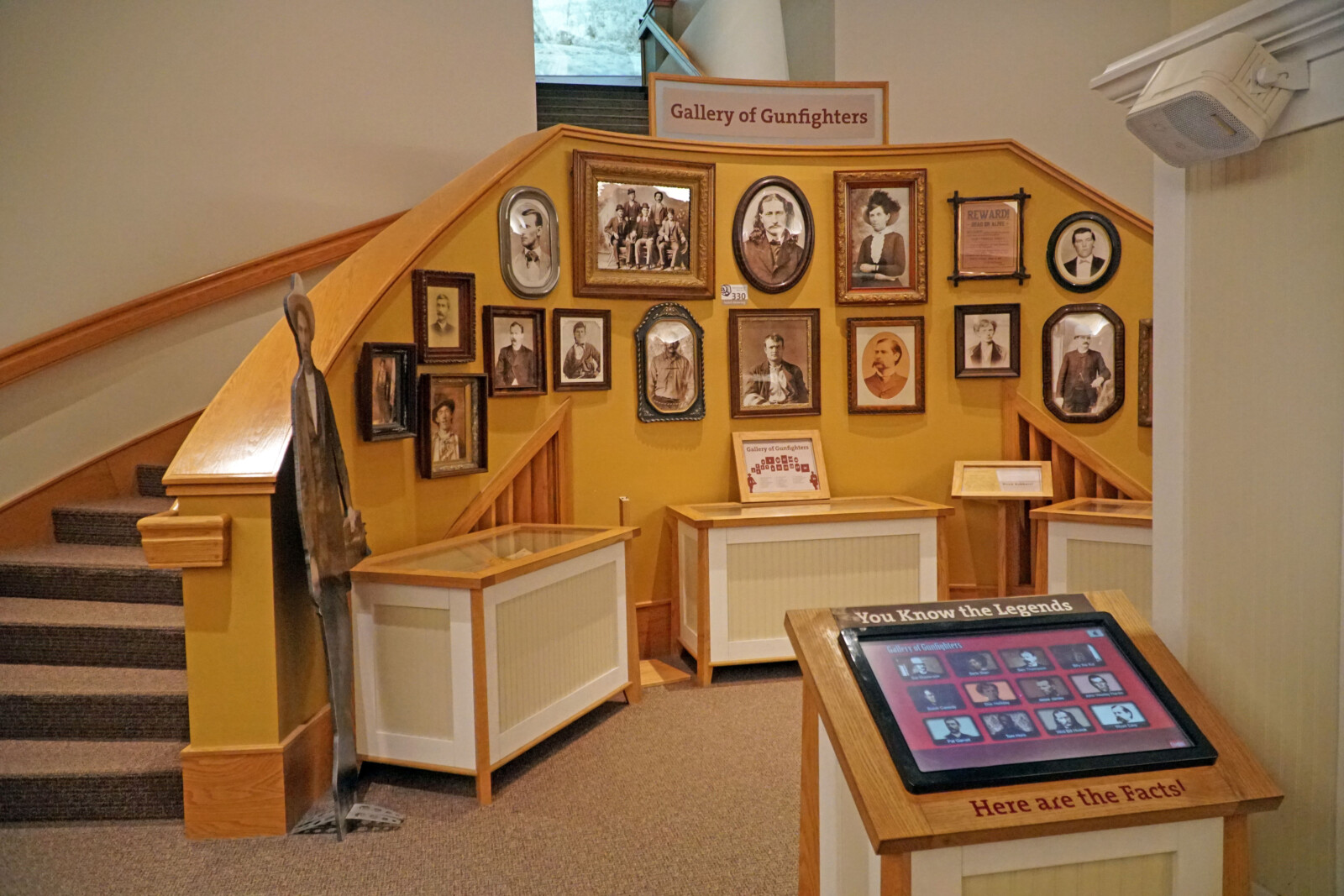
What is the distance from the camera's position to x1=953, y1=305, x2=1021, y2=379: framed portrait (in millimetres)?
5551

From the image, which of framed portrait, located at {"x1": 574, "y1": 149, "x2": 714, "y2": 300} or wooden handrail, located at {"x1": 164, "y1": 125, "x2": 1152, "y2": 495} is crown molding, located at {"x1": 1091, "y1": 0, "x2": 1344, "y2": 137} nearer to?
wooden handrail, located at {"x1": 164, "y1": 125, "x2": 1152, "y2": 495}

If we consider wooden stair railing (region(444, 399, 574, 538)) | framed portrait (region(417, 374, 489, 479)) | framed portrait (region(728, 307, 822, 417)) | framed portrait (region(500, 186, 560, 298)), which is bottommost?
wooden stair railing (region(444, 399, 574, 538))

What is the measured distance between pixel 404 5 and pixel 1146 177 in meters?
5.99

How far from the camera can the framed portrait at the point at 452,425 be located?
4254 millimetres

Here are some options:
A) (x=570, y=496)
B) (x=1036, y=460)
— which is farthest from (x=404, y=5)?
(x=1036, y=460)

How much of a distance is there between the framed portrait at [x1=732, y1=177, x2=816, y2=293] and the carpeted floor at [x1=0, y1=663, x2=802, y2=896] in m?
2.66

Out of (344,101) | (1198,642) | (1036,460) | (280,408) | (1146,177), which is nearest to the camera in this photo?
(1198,642)

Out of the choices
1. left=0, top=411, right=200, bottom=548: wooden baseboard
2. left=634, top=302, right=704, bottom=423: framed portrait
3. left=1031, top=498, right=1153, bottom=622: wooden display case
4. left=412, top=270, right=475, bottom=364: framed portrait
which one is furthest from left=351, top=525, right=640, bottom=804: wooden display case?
left=1031, top=498, right=1153, bottom=622: wooden display case

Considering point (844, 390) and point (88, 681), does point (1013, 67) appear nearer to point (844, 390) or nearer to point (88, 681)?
point (844, 390)

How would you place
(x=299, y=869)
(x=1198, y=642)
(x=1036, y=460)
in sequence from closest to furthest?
(x=1198, y=642), (x=299, y=869), (x=1036, y=460)

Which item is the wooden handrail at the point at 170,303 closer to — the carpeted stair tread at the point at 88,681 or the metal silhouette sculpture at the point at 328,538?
the carpeted stair tread at the point at 88,681

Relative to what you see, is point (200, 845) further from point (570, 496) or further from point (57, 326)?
point (57, 326)

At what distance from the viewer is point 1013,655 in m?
1.91

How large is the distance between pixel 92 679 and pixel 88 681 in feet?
0.08
